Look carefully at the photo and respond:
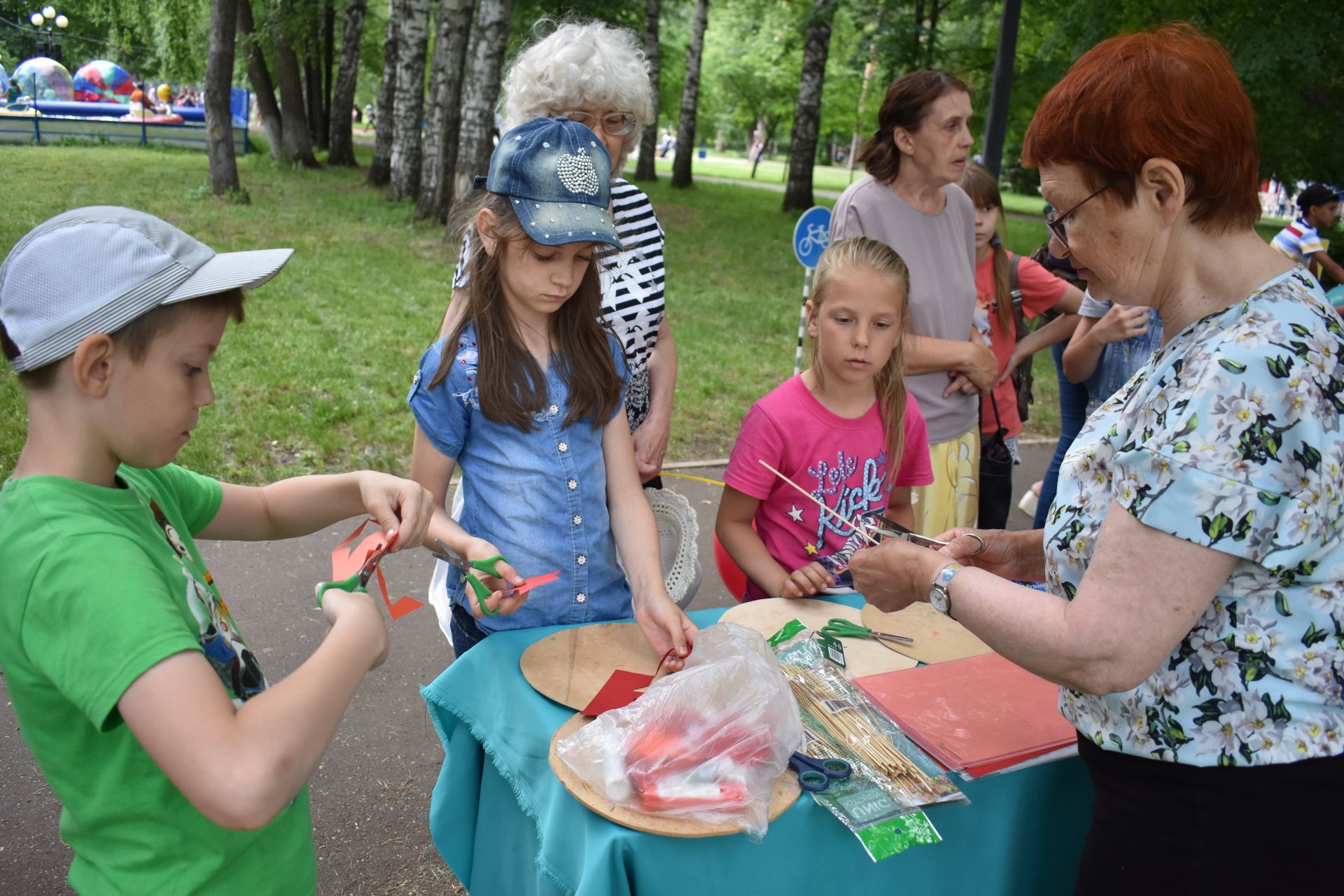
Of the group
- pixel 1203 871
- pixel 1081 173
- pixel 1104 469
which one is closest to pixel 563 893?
pixel 1203 871

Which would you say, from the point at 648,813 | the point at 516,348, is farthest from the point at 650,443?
the point at 648,813

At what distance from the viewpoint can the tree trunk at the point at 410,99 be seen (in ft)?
41.6

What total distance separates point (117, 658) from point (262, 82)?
66.7 ft

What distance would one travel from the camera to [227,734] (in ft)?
3.49

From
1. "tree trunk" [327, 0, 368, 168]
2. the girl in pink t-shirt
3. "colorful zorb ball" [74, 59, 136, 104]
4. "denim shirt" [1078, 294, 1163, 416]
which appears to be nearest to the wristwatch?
the girl in pink t-shirt

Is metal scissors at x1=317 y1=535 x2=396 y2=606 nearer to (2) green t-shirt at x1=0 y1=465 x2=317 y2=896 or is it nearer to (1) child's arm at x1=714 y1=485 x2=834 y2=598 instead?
(2) green t-shirt at x1=0 y1=465 x2=317 y2=896

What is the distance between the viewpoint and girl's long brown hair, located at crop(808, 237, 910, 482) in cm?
260

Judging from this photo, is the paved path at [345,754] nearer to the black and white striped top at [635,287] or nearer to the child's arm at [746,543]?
the child's arm at [746,543]

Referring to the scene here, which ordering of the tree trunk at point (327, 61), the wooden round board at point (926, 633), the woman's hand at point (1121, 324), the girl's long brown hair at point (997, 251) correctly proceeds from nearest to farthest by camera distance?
the wooden round board at point (926, 633) → the woman's hand at point (1121, 324) → the girl's long brown hair at point (997, 251) → the tree trunk at point (327, 61)

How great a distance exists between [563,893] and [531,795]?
165 millimetres

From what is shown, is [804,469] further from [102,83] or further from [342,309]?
[102,83]

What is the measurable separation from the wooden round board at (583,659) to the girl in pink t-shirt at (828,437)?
0.62 m

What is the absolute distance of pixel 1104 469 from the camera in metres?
1.40

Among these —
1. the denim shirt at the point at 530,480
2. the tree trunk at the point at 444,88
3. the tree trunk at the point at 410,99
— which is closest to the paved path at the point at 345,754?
the denim shirt at the point at 530,480
